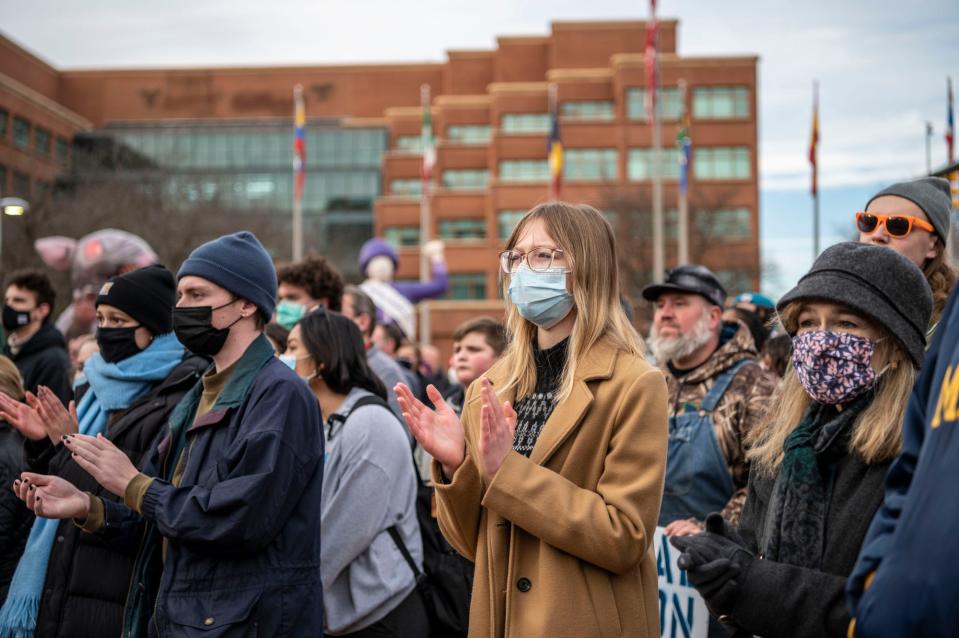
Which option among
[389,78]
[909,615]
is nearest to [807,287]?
[909,615]

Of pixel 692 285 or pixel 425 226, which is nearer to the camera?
pixel 692 285

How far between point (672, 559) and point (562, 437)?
7.06 feet

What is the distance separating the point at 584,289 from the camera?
12.0 ft

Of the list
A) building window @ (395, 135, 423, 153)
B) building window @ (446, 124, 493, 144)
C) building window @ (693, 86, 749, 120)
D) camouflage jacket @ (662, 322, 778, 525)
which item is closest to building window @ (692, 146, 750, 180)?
building window @ (693, 86, 749, 120)

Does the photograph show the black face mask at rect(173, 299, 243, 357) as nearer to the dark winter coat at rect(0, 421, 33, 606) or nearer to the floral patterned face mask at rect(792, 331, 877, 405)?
the dark winter coat at rect(0, 421, 33, 606)

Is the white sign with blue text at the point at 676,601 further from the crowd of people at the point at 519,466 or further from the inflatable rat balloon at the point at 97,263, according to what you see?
the inflatable rat balloon at the point at 97,263

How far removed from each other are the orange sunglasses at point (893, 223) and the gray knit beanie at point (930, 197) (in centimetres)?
5

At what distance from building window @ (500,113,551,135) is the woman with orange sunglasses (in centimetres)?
6139

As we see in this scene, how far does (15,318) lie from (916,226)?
21.1ft

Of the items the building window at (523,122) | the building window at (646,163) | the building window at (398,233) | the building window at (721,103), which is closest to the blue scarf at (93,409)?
the building window at (646,163)

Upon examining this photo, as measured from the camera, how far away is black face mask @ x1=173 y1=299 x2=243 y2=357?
14.3 feet

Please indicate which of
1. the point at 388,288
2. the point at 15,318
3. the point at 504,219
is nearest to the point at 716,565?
the point at 15,318

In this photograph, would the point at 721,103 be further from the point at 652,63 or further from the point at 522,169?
the point at 652,63

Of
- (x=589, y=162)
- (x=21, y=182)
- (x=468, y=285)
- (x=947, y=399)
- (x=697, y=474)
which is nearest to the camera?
(x=947, y=399)
